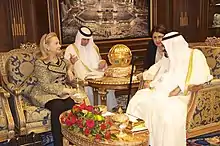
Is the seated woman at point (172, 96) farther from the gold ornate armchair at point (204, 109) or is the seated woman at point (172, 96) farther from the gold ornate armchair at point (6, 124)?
the gold ornate armchair at point (6, 124)

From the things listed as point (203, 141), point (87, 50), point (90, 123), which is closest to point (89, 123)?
point (90, 123)

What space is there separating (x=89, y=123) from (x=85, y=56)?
2.10 meters

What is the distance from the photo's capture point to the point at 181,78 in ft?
10.8

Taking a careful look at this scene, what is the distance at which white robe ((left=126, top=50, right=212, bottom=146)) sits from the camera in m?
3.10

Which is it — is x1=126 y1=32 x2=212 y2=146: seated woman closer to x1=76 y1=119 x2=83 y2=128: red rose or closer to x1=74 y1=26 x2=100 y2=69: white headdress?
x1=76 y1=119 x2=83 y2=128: red rose

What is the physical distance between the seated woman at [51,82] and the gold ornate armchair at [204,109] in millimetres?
1196

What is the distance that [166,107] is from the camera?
10.4 ft

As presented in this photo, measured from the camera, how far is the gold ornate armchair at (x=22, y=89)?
3.45 m

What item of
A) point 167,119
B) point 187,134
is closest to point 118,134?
point 167,119

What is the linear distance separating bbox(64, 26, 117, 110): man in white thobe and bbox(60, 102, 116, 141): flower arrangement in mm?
1580

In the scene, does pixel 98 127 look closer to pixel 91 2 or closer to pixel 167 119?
pixel 167 119

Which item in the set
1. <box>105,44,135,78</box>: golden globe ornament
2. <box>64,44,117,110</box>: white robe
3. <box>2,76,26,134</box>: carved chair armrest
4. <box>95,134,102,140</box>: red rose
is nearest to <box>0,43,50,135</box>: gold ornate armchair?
<box>2,76,26,134</box>: carved chair armrest

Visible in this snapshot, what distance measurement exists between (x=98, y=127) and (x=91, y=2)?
393cm

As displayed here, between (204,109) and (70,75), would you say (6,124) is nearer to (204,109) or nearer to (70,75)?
(70,75)
